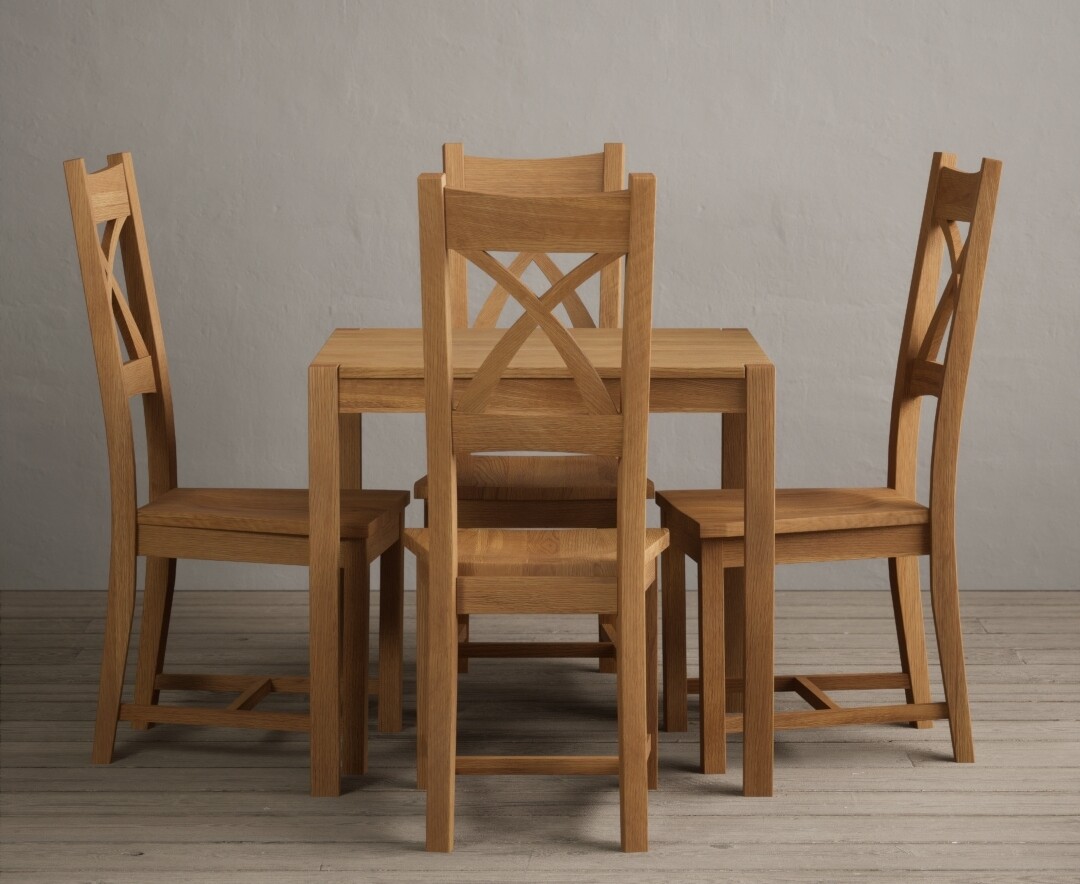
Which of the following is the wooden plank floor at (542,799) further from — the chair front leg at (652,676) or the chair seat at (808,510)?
the chair seat at (808,510)

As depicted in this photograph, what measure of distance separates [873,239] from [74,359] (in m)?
2.12

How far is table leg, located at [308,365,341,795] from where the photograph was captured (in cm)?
249

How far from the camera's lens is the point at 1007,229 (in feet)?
12.6

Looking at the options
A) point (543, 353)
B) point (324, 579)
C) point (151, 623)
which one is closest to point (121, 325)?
point (151, 623)

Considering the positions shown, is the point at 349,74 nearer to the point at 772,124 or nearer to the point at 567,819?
the point at 772,124

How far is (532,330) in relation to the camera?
229 centimetres

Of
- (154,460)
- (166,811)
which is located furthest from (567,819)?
(154,460)

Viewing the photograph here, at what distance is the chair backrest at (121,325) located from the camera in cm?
264

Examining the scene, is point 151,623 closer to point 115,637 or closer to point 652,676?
point 115,637

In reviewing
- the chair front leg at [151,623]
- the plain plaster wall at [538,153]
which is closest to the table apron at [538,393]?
the chair front leg at [151,623]

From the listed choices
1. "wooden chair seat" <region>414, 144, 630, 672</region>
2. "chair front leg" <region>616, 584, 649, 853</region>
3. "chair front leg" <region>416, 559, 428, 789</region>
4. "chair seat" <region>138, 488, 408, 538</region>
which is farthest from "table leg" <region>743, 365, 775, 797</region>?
"chair seat" <region>138, 488, 408, 538</region>

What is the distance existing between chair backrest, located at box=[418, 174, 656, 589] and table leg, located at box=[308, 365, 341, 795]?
27cm

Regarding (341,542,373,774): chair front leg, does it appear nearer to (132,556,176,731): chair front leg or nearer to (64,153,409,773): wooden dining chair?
(64,153,409,773): wooden dining chair

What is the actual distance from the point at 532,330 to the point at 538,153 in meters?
1.63
